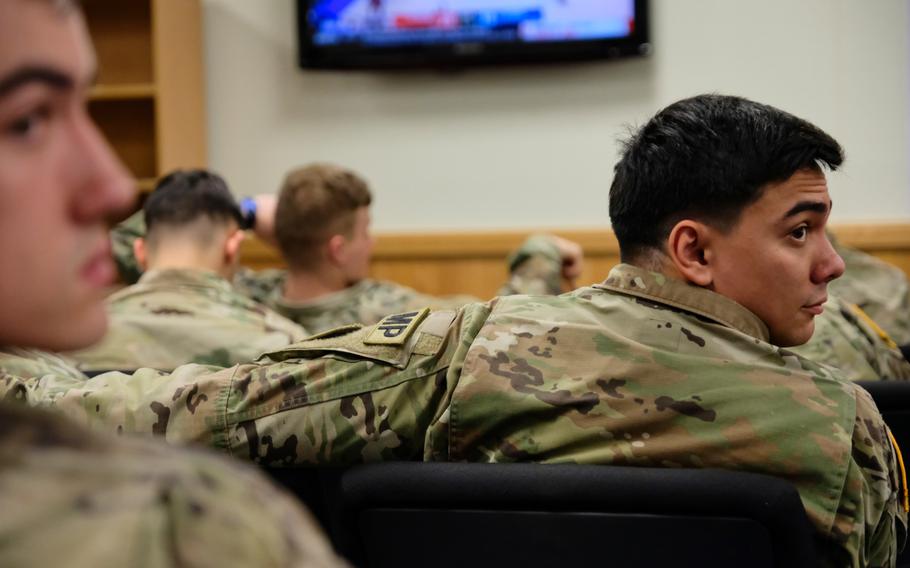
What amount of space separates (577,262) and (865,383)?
177 cm

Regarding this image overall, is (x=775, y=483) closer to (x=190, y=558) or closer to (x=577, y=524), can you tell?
(x=577, y=524)

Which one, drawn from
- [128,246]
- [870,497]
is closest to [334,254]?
[128,246]

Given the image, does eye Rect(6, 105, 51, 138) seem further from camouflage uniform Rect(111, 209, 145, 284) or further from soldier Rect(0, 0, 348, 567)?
camouflage uniform Rect(111, 209, 145, 284)

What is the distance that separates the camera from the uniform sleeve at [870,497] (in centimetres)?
116

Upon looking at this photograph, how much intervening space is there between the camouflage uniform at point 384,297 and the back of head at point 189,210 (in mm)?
451

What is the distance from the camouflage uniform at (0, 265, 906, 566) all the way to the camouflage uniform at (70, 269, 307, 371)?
0.84m

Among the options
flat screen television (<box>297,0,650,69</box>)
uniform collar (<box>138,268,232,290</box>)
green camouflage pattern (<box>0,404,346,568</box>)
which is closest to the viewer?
green camouflage pattern (<box>0,404,346,568</box>)

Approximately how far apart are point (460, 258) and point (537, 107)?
702 millimetres

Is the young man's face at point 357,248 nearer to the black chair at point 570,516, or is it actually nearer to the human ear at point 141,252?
the human ear at point 141,252

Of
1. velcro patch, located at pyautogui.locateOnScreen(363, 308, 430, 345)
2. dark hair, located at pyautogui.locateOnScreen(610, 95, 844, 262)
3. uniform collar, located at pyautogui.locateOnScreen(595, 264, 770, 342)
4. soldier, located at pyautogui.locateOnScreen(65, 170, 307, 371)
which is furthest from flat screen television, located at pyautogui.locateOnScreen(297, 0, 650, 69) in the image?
velcro patch, located at pyautogui.locateOnScreen(363, 308, 430, 345)

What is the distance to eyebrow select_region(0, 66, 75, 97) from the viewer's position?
433mm

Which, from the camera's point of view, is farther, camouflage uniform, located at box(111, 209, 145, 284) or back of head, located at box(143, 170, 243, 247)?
camouflage uniform, located at box(111, 209, 145, 284)

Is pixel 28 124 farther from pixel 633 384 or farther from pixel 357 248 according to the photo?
pixel 357 248

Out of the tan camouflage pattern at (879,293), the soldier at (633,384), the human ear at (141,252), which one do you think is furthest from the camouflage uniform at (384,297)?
the soldier at (633,384)
